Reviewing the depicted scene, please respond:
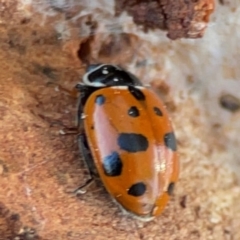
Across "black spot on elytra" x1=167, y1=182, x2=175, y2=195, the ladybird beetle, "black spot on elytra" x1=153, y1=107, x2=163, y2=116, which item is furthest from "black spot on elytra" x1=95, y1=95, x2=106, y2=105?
"black spot on elytra" x1=167, y1=182, x2=175, y2=195

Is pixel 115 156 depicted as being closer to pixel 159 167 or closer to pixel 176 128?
pixel 159 167

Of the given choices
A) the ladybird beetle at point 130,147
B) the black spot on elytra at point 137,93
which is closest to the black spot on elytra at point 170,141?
the ladybird beetle at point 130,147

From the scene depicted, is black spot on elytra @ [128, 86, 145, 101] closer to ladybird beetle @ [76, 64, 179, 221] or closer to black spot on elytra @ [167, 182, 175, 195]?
ladybird beetle @ [76, 64, 179, 221]

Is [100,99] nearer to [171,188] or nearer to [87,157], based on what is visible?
[87,157]

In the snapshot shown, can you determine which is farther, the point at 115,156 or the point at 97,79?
the point at 97,79

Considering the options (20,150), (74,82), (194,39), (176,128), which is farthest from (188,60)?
(20,150)

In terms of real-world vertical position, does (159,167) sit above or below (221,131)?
above

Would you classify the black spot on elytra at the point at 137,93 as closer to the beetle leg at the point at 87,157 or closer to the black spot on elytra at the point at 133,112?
the black spot on elytra at the point at 133,112
